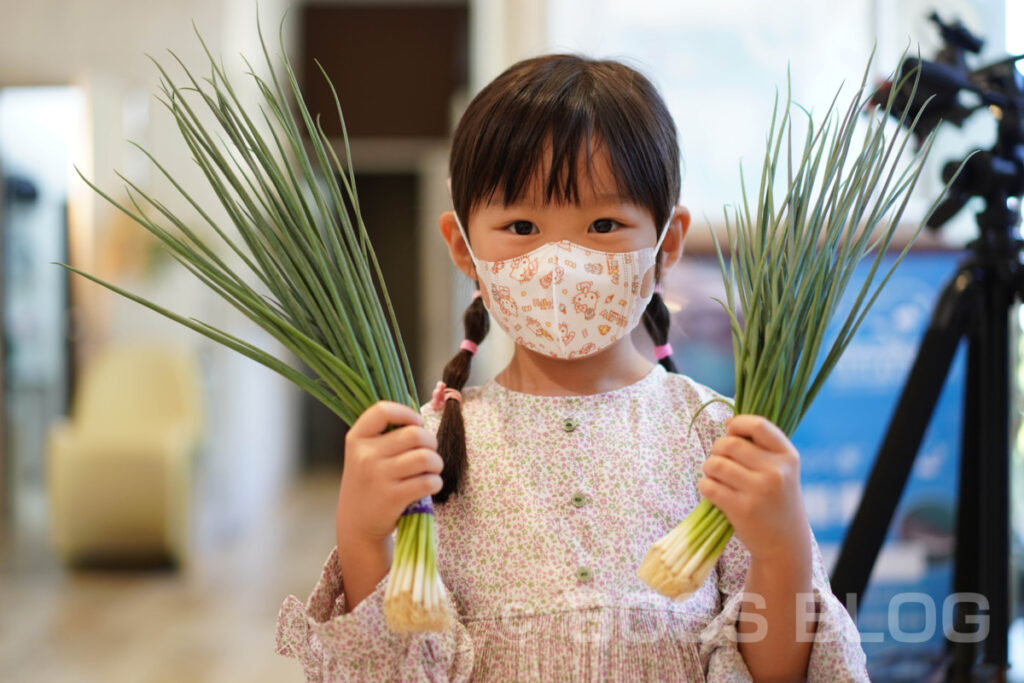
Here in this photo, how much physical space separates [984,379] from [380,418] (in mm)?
828

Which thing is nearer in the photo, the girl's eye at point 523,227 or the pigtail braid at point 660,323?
the girl's eye at point 523,227

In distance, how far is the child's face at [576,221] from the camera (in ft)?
3.06

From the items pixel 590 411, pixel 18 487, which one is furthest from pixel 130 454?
pixel 590 411

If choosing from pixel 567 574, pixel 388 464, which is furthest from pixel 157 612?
pixel 388 464

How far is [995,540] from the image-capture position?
3.96 feet

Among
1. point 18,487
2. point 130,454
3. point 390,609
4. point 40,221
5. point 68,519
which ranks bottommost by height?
point 18,487

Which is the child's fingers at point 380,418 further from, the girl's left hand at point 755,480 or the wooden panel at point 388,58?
the wooden panel at point 388,58

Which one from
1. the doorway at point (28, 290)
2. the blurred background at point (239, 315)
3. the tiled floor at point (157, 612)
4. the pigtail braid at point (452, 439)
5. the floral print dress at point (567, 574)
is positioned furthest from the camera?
the doorway at point (28, 290)

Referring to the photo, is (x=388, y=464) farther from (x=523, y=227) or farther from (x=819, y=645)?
(x=819, y=645)

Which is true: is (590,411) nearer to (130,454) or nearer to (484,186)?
(484,186)

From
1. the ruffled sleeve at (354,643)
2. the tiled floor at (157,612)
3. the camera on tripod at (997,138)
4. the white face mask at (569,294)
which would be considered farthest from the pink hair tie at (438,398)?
the tiled floor at (157,612)

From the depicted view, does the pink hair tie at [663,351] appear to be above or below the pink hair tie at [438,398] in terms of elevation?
above

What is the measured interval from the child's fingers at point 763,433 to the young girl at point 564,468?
0.08 m

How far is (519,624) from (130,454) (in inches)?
129
